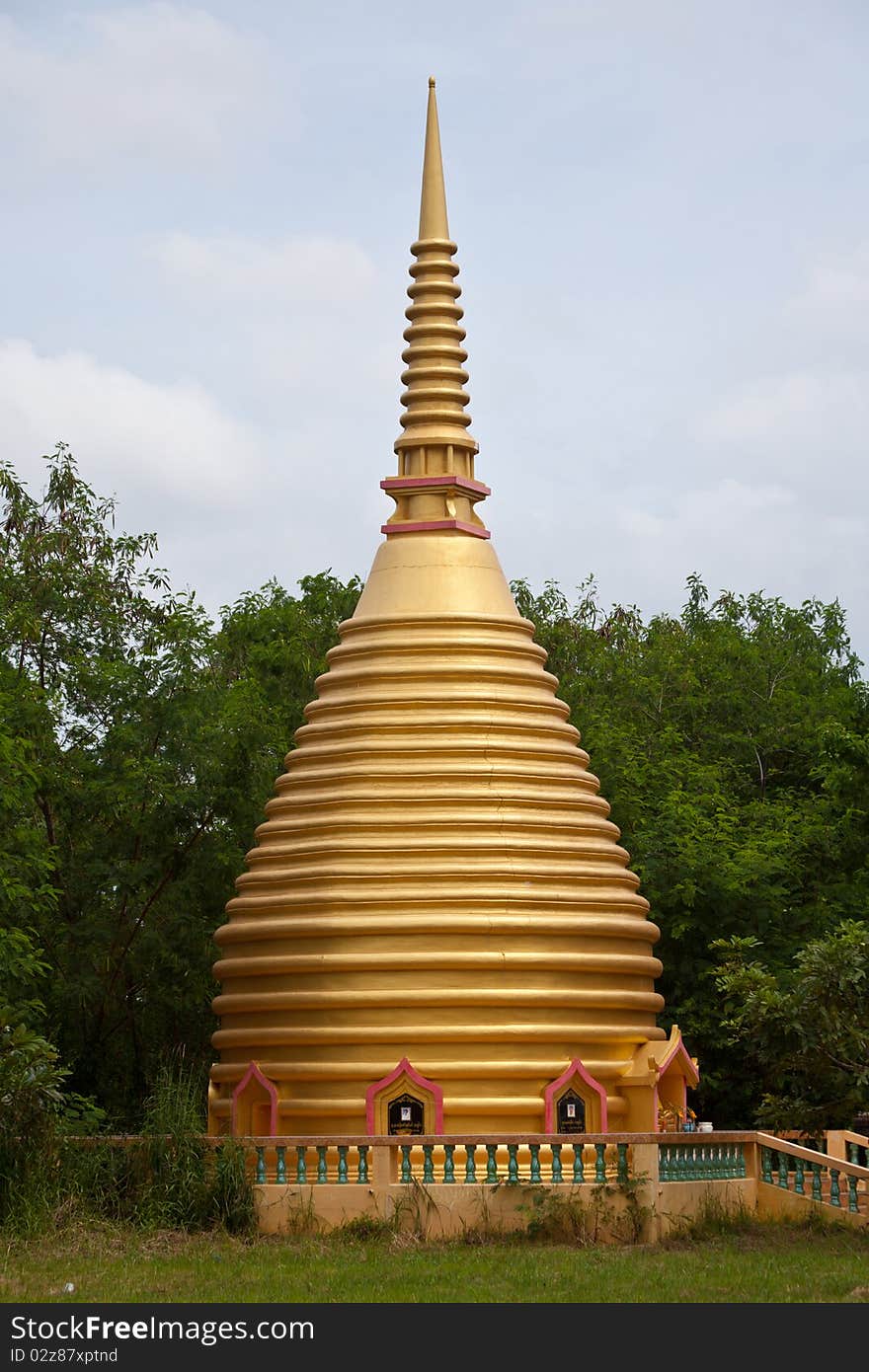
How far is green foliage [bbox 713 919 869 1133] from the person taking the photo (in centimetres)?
2206

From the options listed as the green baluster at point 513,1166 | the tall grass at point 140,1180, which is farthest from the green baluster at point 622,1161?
the tall grass at point 140,1180

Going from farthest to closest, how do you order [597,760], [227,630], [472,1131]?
[227,630]
[597,760]
[472,1131]

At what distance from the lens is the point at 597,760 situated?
36125 millimetres

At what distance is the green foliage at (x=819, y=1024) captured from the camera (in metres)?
22.1

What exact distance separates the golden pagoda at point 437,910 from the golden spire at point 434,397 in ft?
0.53

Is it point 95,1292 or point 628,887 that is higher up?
point 628,887

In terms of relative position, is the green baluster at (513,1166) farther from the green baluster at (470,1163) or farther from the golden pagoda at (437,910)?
the golden pagoda at (437,910)

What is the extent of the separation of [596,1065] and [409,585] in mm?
6662

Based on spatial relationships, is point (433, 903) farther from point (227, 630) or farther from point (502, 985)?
point (227, 630)

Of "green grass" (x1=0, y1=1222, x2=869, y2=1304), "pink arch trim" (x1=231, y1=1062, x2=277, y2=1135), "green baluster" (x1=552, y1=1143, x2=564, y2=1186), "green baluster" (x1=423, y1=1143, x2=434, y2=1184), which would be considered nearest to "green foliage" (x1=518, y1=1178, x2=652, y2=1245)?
"green baluster" (x1=552, y1=1143, x2=564, y2=1186)

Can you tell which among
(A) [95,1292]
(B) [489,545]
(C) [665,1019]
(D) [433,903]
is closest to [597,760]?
(C) [665,1019]

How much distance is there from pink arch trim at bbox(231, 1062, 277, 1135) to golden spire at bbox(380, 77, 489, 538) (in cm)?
739

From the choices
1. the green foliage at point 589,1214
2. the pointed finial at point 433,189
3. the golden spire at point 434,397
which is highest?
the pointed finial at point 433,189

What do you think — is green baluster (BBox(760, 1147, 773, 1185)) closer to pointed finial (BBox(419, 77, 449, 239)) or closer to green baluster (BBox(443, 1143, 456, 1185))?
green baluster (BBox(443, 1143, 456, 1185))
